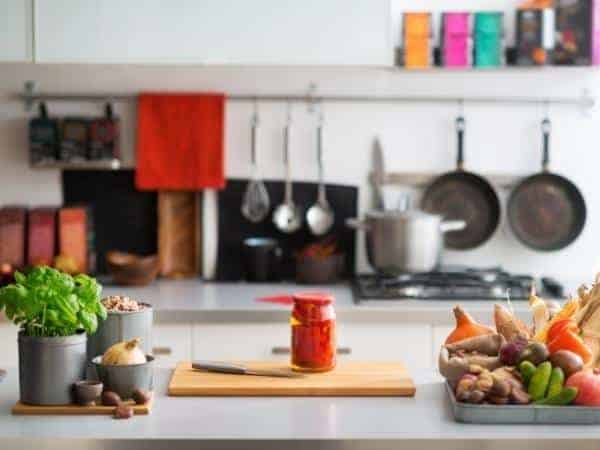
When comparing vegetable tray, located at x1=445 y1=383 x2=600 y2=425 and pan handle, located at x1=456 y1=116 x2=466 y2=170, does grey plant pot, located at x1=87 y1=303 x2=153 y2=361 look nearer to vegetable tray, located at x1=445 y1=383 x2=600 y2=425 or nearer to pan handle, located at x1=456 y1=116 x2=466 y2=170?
vegetable tray, located at x1=445 y1=383 x2=600 y2=425

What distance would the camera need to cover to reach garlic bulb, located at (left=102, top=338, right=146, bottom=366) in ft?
7.40

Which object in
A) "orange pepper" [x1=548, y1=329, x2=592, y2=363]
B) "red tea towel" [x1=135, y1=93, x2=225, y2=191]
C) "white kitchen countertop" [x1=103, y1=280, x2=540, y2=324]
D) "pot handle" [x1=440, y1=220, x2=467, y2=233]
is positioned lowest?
"white kitchen countertop" [x1=103, y1=280, x2=540, y2=324]

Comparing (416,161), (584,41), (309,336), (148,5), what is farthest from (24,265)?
(584,41)

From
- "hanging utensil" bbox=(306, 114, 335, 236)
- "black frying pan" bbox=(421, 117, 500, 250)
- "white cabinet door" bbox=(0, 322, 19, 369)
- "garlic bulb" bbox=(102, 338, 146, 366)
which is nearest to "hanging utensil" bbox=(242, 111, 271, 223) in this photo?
"hanging utensil" bbox=(306, 114, 335, 236)

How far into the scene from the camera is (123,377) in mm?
2262

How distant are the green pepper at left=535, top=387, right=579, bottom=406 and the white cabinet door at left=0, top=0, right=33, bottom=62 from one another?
2.36m

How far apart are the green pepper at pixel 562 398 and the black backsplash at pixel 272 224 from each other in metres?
2.12

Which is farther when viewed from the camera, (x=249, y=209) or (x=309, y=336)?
(x=249, y=209)

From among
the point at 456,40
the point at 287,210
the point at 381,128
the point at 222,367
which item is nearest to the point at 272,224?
the point at 287,210

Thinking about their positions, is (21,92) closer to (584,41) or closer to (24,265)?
(24,265)

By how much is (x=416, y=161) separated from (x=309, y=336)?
1878 mm

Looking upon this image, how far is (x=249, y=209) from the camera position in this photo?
167 inches

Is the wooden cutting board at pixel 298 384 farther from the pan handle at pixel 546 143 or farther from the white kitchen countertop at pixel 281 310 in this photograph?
the pan handle at pixel 546 143

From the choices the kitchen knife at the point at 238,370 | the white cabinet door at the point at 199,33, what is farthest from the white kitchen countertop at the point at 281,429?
the white cabinet door at the point at 199,33
